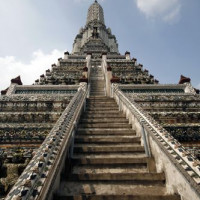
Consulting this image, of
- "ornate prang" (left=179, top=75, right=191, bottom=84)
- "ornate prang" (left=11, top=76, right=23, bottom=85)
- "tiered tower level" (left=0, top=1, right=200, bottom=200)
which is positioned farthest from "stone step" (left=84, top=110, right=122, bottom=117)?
"ornate prang" (left=179, top=75, right=191, bottom=84)

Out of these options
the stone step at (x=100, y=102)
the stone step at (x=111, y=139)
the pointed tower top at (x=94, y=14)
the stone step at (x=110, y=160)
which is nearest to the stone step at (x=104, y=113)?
the stone step at (x=100, y=102)

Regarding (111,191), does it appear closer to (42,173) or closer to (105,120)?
(42,173)

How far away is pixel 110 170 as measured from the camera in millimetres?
3619

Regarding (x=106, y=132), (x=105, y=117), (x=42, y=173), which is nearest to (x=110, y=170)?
(x=106, y=132)

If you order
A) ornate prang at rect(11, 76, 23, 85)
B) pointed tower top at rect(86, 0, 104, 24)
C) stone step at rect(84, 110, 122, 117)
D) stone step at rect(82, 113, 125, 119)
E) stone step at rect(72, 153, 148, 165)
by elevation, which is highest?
pointed tower top at rect(86, 0, 104, 24)

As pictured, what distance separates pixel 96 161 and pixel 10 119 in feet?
14.2

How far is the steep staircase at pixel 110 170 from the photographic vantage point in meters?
2.97

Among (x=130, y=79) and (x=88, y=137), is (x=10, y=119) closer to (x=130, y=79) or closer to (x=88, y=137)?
(x=88, y=137)

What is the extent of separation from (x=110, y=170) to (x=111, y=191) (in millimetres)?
579

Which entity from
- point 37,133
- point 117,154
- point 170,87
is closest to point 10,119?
point 37,133

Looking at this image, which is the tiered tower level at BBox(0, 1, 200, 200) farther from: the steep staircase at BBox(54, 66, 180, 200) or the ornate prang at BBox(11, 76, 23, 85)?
the ornate prang at BBox(11, 76, 23, 85)

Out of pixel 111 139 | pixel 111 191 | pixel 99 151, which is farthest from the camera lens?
pixel 111 139

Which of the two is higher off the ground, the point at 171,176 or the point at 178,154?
the point at 178,154

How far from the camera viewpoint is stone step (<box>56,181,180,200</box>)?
2.83 m
